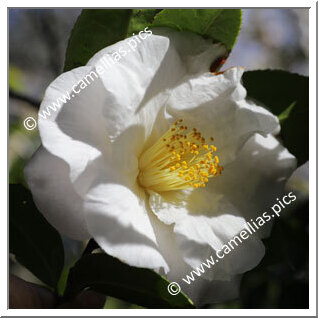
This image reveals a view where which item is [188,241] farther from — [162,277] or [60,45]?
[60,45]

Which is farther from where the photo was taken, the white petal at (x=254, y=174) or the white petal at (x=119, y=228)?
the white petal at (x=254, y=174)

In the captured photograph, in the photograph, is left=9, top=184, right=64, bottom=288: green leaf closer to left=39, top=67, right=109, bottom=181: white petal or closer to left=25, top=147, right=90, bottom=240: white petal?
left=25, top=147, right=90, bottom=240: white petal

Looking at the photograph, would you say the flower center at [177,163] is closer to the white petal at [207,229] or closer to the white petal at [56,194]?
the white petal at [207,229]

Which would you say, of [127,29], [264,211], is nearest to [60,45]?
[127,29]

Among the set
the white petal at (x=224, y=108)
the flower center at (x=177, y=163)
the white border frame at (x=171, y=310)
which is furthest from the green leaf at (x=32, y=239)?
the white petal at (x=224, y=108)

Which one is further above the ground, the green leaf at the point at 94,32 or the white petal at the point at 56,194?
the green leaf at the point at 94,32

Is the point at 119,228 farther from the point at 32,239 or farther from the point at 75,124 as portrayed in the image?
the point at 32,239
